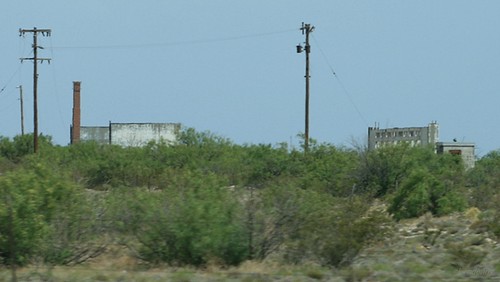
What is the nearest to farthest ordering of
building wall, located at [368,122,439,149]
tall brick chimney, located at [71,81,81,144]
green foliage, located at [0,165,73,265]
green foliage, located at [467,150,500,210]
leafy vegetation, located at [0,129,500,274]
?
green foliage, located at [0,165,73,265]
leafy vegetation, located at [0,129,500,274]
green foliage, located at [467,150,500,210]
building wall, located at [368,122,439,149]
tall brick chimney, located at [71,81,81,144]

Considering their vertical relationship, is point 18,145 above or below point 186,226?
above

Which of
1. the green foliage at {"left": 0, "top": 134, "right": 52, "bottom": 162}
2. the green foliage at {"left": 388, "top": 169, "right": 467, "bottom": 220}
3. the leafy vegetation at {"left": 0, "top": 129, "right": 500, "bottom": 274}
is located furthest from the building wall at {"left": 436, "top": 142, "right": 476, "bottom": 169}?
the leafy vegetation at {"left": 0, "top": 129, "right": 500, "bottom": 274}

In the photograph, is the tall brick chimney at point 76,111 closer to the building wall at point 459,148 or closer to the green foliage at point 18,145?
the green foliage at point 18,145

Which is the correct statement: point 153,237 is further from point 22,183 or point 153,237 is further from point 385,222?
point 385,222

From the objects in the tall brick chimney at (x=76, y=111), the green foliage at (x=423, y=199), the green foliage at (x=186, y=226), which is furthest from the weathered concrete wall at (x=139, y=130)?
the green foliage at (x=186, y=226)

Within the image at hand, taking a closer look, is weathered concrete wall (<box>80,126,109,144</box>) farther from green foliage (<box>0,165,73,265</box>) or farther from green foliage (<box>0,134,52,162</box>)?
green foliage (<box>0,165,73,265</box>)

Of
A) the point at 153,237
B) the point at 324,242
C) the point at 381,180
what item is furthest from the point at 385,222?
the point at 381,180

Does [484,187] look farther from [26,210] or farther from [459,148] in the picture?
[459,148]

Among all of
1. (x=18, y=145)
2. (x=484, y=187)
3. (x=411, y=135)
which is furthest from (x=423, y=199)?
(x=18, y=145)

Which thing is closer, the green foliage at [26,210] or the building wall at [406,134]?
the green foliage at [26,210]

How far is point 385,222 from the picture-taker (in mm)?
26047

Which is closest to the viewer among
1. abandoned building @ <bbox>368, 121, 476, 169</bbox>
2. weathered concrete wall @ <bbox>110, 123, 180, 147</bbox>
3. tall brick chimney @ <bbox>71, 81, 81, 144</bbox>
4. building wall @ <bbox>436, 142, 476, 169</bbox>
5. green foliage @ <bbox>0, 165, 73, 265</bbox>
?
green foliage @ <bbox>0, 165, 73, 265</bbox>

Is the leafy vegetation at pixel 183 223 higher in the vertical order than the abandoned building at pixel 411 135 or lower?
lower

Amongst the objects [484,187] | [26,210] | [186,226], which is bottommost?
[484,187]
